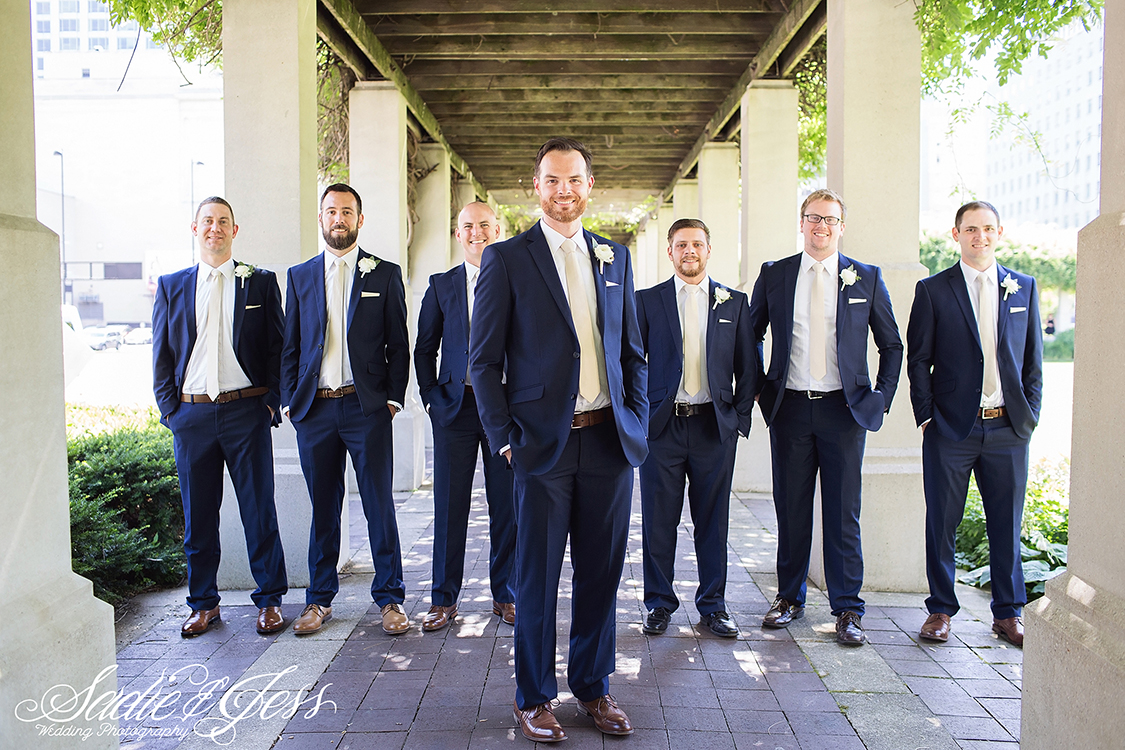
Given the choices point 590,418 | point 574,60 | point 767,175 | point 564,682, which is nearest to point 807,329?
point 590,418

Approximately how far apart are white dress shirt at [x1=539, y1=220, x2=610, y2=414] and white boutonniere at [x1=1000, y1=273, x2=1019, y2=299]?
2437mm

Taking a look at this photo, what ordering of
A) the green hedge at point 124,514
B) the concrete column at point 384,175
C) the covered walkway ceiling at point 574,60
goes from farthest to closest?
the concrete column at point 384,175 < the covered walkway ceiling at point 574,60 < the green hedge at point 124,514

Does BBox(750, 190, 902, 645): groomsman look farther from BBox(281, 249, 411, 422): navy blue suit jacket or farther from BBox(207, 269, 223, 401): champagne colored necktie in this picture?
BBox(207, 269, 223, 401): champagne colored necktie

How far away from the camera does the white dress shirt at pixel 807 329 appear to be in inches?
168

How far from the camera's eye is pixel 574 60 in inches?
322

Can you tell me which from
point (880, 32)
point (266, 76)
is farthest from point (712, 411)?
point (266, 76)

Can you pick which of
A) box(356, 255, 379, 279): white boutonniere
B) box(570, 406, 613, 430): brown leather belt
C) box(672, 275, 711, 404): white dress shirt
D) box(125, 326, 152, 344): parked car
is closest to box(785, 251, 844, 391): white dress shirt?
box(672, 275, 711, 404): white dress shirt

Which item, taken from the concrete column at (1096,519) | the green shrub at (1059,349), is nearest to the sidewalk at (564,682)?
the concrete column at (1096,519)

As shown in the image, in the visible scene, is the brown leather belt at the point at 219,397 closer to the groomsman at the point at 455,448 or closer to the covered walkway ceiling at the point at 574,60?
the groomsman at the point at 455,448

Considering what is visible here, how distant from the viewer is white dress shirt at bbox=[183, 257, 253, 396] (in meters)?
4.25

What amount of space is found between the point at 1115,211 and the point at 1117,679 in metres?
1.31

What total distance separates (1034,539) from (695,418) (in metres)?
2.95

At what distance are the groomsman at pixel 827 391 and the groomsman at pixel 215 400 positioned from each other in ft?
9.18

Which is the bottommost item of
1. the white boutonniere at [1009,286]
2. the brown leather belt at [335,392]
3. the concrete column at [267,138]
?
the brown leather belt at [335,392]
